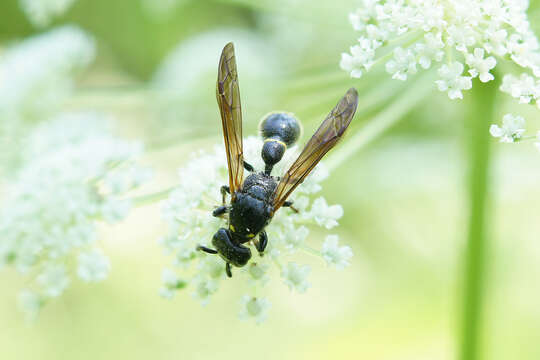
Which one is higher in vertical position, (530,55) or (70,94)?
(70,94)

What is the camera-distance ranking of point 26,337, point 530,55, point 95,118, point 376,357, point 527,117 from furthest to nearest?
point 26,337 < point 376,357 < point 527,117 < point 95,118 < point 530,55

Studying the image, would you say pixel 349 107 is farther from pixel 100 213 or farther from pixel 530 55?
pixel 100 213

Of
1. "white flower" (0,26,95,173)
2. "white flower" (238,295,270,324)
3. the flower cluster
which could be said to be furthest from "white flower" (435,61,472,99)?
"white flower" (0,26,95,173)

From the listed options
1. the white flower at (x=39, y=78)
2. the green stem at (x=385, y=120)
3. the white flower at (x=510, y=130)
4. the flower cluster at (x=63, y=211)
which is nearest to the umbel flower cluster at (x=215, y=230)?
the green stem at (x=385, y=120)

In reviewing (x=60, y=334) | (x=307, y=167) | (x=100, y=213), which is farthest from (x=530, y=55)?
(x=60, y=334)

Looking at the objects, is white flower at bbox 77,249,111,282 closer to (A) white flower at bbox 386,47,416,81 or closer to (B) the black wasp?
(B) the black wasp

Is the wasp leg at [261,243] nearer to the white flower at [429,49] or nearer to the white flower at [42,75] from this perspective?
the white flower at [429,49]

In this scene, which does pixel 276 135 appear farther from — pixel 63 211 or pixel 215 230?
pixel 63 211
